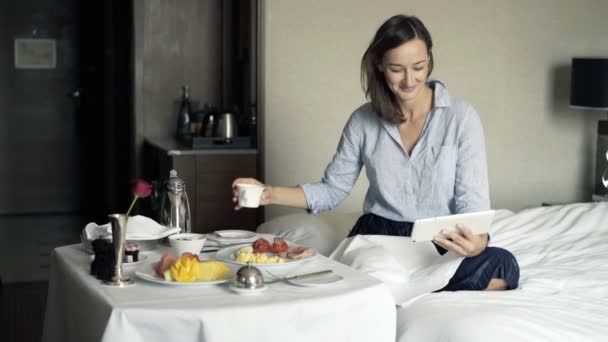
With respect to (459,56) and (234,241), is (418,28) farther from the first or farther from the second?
(459,56)

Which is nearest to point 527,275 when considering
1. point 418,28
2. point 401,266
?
point 401,266

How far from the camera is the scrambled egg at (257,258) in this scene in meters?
2.12

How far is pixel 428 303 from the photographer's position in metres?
2.38

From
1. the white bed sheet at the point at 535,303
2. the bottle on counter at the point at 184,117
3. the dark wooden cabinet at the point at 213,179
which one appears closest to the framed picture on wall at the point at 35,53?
the bottle on counter at the point at 184,117

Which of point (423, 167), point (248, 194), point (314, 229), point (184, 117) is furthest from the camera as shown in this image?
point (184, 117)

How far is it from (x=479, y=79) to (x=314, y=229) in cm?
184

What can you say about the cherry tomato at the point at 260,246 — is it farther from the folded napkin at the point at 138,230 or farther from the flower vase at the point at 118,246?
the flower vase at the point at 118,246

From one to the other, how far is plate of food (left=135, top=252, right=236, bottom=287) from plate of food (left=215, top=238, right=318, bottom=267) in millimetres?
92

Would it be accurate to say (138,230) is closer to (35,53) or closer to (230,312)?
(230,312)

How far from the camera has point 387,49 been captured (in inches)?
102

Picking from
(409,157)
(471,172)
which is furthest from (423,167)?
(471,172)

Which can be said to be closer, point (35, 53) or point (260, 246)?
point (260, 246)

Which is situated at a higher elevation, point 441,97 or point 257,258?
point 441,97

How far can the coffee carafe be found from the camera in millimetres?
2410
